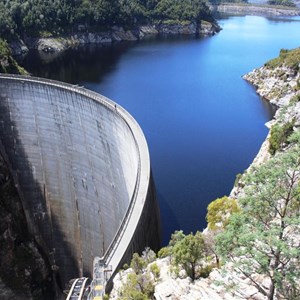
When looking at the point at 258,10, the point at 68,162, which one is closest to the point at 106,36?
the point at 68,162

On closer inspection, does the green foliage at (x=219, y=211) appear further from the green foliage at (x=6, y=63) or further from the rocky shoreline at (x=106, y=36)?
the rocky shoreline at (x=106, y=36)

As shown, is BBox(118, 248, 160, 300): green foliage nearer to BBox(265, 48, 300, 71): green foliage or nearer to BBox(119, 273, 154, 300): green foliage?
BBox(119, 273, 154, 300): green foliage

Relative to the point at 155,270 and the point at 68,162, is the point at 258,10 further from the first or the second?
the point at 155,270

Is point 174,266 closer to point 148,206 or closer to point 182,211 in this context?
point 148,206

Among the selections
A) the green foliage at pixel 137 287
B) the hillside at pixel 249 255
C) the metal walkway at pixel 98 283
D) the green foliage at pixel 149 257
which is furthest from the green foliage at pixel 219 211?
the green foliage at pixel 137 287

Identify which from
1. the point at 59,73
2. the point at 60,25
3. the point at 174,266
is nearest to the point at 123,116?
the point at 174,266

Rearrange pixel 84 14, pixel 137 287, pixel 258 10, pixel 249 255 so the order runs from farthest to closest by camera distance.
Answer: pixel 258 10 < pixel 84 14 < pixel 137 287 < pixel 249 255
